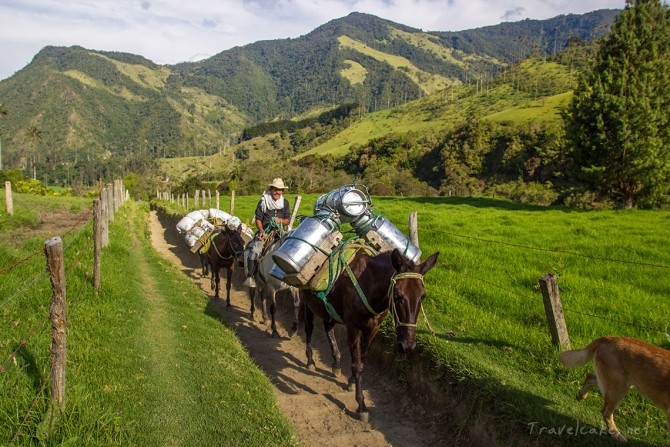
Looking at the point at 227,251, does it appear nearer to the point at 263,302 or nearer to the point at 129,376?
the point at 263,302

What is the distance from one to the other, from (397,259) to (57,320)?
12.1 ft

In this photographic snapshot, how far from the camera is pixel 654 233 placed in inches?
554

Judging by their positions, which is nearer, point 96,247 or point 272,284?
point 96,247

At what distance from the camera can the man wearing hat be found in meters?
10.1

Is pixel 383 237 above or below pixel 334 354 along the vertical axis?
above

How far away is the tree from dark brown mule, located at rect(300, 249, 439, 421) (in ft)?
78.6

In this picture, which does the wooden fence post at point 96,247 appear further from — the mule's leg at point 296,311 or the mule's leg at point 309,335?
the mule's leg at point 309,335

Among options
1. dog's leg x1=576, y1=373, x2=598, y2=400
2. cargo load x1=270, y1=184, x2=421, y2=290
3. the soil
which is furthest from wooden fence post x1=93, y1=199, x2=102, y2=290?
dog's leg x1=576, y1=373, x2=598, y2=400

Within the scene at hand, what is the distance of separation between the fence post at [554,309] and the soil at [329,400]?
6.75ft

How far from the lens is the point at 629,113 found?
2389cm

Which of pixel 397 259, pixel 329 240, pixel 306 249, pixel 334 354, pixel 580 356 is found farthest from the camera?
pixel 334 354

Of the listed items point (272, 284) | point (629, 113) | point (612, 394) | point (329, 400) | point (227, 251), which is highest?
point (629, 113)

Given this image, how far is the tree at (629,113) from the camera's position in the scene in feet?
78.0

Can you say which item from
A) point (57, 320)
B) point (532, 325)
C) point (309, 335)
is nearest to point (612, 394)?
point (532, 325)
